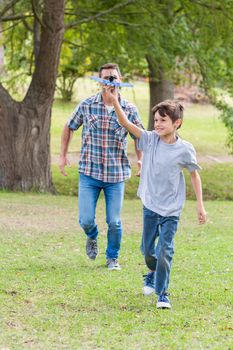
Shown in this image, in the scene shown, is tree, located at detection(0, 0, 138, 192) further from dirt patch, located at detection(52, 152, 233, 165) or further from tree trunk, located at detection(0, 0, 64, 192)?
dirt patch, located at detection(52, 152, 233, 165)

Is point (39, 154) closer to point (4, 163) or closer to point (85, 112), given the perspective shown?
point (4, 163)

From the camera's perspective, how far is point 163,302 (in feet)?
22.5

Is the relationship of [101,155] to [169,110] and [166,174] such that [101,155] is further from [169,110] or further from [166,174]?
[169,110]

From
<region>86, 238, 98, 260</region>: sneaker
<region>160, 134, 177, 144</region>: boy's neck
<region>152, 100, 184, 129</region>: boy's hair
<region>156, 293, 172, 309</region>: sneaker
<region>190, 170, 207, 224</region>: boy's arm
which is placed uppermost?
<region>152, 100, 184, 129</region>: boy's hair

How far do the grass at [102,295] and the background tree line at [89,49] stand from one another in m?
5.51

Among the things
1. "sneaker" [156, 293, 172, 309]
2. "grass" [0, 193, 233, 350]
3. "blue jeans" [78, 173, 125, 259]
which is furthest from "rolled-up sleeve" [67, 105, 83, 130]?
"sneaker" [156, 293, 172, 309]

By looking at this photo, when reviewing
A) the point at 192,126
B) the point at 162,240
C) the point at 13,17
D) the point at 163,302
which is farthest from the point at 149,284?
the point at 192,126

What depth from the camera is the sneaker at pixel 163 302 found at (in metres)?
6.84

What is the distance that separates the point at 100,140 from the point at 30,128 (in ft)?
30.9

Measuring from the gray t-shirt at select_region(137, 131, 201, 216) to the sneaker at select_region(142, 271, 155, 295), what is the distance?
2.38 ft

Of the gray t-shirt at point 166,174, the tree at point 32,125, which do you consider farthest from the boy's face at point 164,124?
the tree at point 32,125

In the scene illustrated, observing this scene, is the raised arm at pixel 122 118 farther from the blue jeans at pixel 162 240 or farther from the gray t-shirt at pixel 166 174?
the blue jeans at pixel 162 240

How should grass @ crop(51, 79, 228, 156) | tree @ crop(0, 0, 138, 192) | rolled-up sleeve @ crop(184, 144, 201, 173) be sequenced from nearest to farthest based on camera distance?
1. rolled-up sleeve @ crop(184, 144, 201, 173)
2. tree @ crop(0, 0, 138, 192)
3. grass @ crop(51, 79, 228, 156)

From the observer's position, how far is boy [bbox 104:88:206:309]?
6883mm
